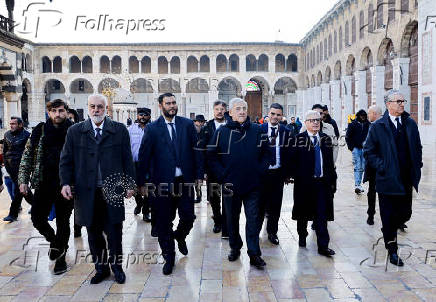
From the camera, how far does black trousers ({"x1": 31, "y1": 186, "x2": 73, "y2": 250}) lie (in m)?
4.68

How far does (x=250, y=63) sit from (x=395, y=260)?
42462 mm

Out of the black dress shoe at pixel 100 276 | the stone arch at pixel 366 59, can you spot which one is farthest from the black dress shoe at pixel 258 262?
the stone arch at pixel 366 59

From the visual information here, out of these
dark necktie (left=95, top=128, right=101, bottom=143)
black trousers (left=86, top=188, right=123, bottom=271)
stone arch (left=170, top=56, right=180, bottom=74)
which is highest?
stone arch (left=170, top=56, right=180, bottom=74)

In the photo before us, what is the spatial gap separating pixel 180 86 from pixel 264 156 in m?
41.8

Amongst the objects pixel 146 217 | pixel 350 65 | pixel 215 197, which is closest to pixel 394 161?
pixel 215 197

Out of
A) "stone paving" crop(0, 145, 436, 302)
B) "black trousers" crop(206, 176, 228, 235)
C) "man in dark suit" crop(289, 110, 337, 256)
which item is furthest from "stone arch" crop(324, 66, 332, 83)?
"man in dark suit" crop(289, 110, 337, 256)

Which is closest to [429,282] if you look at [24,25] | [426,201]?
[426,201]

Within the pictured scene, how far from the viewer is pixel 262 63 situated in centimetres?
4578

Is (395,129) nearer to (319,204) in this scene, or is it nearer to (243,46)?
(319,204)

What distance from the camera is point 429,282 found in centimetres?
411

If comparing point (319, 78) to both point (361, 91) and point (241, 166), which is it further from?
point (241, 166)

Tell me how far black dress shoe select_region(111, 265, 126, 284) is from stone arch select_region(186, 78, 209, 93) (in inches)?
1688

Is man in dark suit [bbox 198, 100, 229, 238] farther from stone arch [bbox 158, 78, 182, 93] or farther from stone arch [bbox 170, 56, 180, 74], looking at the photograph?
stone arch [bbox 158, 78, 182, 93]

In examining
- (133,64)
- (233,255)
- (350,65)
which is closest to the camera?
(233,255)
